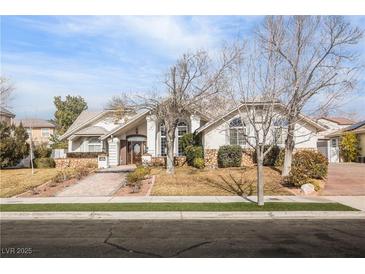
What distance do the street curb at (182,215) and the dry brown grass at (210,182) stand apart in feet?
16.6

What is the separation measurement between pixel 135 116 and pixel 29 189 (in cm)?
1262

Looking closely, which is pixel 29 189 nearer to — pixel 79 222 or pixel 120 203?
pixel 120 203

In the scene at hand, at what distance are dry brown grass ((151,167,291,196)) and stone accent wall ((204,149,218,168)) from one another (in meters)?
1.90

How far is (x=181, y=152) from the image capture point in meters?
31.4

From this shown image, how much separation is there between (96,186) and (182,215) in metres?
9.56

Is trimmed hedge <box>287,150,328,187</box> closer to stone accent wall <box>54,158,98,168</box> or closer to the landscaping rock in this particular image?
the landscaping rock

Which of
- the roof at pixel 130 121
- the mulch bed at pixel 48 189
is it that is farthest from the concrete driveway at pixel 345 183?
the roof at pixel 130 121

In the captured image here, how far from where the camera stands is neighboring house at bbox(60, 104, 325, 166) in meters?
28.5

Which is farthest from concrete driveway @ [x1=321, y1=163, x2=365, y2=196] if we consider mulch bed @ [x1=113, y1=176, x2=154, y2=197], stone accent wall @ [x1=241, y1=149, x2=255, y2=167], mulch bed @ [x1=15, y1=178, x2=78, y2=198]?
mulch bed @ [x1=15, y1=178, x2=78, y2=198]

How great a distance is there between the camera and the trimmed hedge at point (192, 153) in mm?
28266

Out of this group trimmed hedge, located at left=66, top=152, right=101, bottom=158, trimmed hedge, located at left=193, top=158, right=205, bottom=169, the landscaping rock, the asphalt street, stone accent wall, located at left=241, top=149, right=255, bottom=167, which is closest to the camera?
the asphalt street

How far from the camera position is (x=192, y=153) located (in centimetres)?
2861

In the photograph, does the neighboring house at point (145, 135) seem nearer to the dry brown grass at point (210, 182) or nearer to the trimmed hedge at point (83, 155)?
the trimmed hedge at point (83, 155)

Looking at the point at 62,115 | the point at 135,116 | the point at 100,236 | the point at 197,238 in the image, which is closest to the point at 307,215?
the point at 197,238
